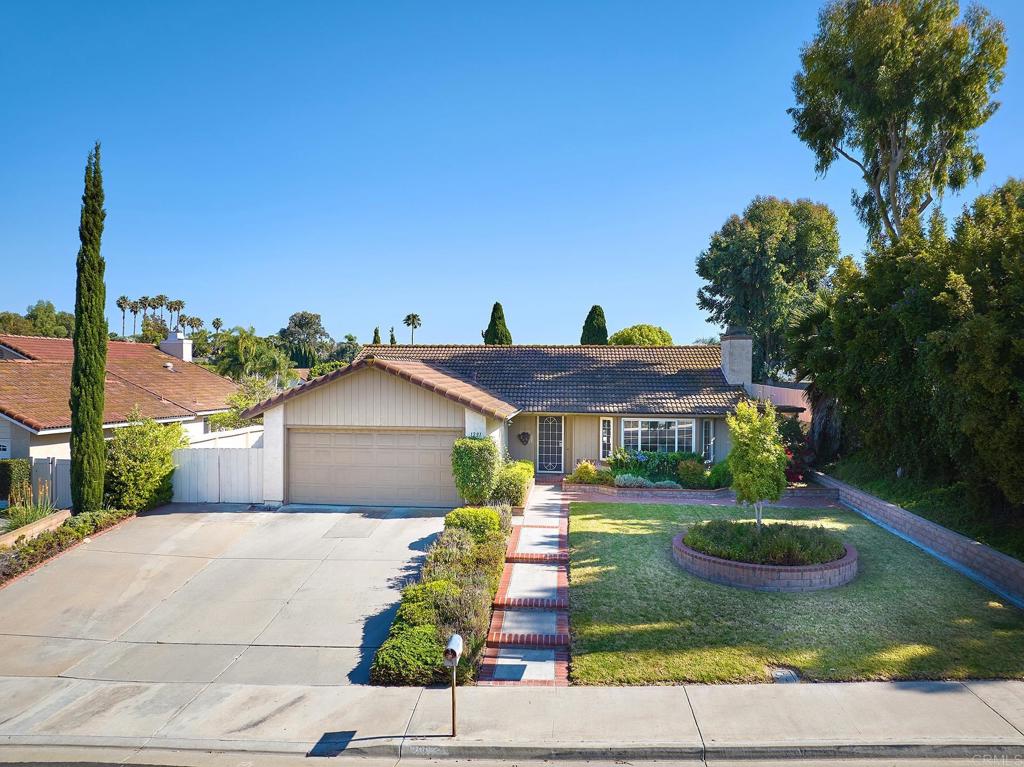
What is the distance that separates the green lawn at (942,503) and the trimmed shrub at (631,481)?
18.9ft

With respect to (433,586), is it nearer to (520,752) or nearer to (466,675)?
(466,675)

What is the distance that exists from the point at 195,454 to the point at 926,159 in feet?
89.4

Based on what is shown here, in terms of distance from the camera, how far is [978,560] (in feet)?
36.1

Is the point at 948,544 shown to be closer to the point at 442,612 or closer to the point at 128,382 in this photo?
the point at 442,612

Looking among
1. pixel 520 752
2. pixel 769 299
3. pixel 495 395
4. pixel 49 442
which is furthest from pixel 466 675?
pixel 769 299

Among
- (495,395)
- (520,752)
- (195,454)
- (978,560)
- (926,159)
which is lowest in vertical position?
(520,752)

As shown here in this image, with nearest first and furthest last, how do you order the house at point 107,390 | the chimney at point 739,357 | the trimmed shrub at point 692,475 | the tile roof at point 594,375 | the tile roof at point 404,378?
1. the tile roof at point 404,378
2. the house at point 107,390
3. the trimmed shrub at point 692,475
4. the tile roof at point 594,375
5. the chimney at point 739,357

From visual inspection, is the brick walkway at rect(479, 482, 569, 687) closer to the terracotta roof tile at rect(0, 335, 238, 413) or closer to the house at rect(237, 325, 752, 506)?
the house at rect(237, 325, 752, 506)

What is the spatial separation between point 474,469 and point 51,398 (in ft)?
45.9

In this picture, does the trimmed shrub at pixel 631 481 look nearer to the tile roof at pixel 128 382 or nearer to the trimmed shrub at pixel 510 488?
the trimmed shrub at pixel 510 488

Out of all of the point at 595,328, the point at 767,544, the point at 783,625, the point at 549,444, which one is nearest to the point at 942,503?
the point at 767,544

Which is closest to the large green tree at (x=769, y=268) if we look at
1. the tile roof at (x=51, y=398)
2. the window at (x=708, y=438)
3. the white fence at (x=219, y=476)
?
the window at (x=708, y=438)

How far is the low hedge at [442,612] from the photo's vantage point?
7.58m

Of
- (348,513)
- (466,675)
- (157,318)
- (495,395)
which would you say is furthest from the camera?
(157,318)
